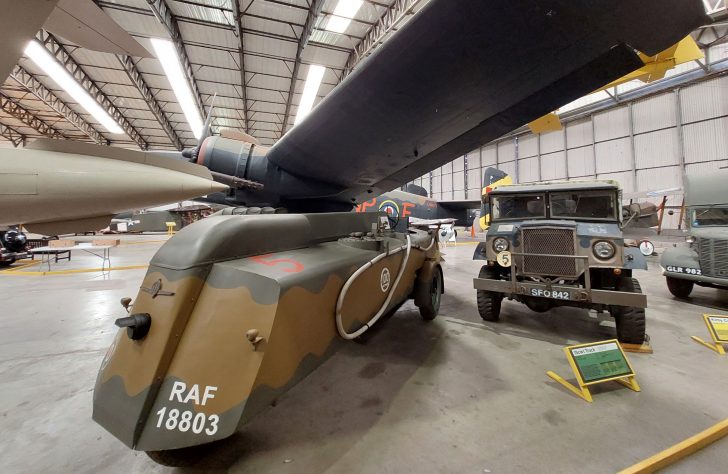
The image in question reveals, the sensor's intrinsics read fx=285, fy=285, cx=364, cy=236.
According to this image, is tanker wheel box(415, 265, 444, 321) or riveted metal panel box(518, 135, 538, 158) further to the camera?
riveted metal panel box(518, 135, 538, 158)

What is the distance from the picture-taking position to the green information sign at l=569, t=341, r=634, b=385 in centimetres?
234

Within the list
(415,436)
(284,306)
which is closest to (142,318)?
(284,306)

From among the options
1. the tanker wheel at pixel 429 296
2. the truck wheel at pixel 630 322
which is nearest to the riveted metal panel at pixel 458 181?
the tanker wheel at pixel 429 296

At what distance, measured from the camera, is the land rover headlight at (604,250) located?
3.34m

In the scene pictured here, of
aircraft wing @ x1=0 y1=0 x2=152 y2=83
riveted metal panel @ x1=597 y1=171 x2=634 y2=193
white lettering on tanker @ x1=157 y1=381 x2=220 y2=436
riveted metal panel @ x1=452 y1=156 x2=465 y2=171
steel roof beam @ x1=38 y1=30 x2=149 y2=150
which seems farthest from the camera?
riveted metal panel @ x1=452 y1=156 x2=465 y2=171

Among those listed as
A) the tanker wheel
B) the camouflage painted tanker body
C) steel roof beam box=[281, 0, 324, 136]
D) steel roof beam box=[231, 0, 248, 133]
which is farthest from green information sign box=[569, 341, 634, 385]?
steel roof beam box=[231, 0, 248, 133]

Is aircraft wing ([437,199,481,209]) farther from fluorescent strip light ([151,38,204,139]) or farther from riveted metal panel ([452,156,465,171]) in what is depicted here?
riveted metal panel ([452,156,465,171])

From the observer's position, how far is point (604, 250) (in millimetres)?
3365

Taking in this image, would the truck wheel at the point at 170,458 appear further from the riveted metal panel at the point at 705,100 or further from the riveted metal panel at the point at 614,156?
the riveted metal panel at the point at 705,100

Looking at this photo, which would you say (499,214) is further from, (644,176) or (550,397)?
(644,176)

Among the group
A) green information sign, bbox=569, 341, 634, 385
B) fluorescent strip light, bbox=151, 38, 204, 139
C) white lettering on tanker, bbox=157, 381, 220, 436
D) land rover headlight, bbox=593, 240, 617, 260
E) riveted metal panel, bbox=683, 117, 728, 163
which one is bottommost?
green information sign, bbox=569, 341, 634, 385

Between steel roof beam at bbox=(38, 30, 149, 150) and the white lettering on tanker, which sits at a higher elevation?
steel roof beam at bbox=(38, 30, 149, 150)

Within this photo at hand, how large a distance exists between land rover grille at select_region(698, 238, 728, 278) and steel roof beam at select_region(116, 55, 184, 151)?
2002cm

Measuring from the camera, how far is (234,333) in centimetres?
142
